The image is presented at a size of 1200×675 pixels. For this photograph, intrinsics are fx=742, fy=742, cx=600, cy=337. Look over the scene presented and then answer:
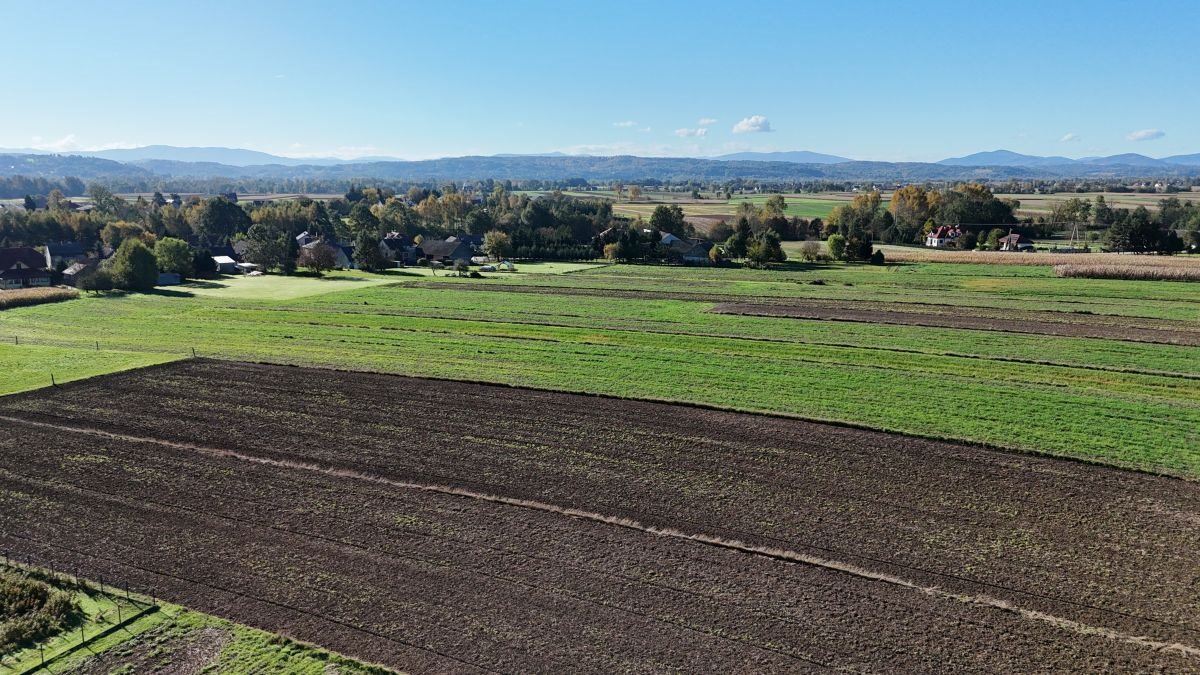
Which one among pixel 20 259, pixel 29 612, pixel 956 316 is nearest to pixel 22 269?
pixel 20 259

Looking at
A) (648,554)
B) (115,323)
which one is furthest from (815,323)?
(115,323)

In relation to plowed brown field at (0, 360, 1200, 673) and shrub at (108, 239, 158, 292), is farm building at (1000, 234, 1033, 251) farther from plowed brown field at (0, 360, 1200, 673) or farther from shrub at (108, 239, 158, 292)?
shrub at (108, 239, 158, 292)

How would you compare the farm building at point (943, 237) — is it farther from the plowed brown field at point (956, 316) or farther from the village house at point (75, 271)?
the village house at point (75, 271)

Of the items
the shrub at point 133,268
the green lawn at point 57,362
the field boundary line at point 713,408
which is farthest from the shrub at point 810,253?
the shrub at point 133,268

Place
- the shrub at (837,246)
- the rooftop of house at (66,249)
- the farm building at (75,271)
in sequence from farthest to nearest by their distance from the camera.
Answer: the rooftop of house at (66,249) → the shrub at (837,246) → the farm building at (75,271)

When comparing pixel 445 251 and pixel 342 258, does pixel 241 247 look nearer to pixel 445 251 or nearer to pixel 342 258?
pixel 342 258

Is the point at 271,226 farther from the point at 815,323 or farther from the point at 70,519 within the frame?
the point at 70,519
